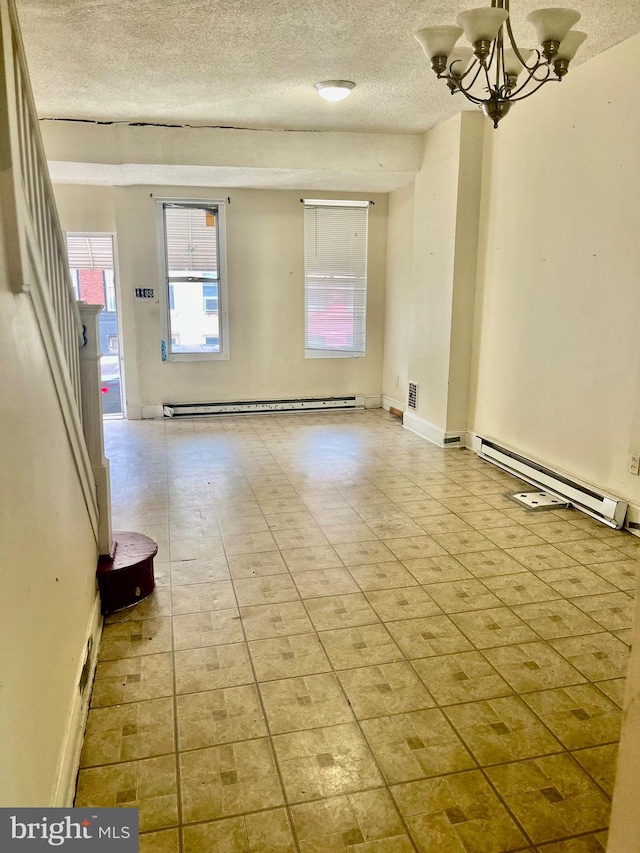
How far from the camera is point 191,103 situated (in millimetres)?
4660

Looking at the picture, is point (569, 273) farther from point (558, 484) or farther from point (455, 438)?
point (455, 438)

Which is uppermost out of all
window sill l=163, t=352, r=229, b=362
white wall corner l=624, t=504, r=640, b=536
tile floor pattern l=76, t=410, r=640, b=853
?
window sill l=163, t=352, r=229, b=362

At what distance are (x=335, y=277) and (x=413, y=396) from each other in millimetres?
1751

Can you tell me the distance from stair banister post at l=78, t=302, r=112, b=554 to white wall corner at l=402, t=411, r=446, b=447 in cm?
346

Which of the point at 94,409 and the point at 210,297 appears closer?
the point at 94,409

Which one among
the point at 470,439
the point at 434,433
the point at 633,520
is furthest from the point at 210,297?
the point at 633,520

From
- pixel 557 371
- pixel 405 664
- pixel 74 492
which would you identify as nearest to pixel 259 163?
pixel 557 371

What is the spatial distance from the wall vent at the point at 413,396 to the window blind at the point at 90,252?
341cm

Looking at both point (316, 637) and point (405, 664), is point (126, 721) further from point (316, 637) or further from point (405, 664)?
point (405, 664)

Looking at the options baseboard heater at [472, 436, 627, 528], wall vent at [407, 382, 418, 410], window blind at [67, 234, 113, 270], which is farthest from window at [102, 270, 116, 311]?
baseboard heater at [472, 436, 627, 528]

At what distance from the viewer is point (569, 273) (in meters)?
4.04

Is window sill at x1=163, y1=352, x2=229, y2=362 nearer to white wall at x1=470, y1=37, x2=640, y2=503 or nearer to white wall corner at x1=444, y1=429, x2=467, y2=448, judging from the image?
white wall corner at x1=444, y1=429, x2=467, y2=448

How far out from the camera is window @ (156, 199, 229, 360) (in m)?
6.50

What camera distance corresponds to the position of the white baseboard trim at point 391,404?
267 inches
